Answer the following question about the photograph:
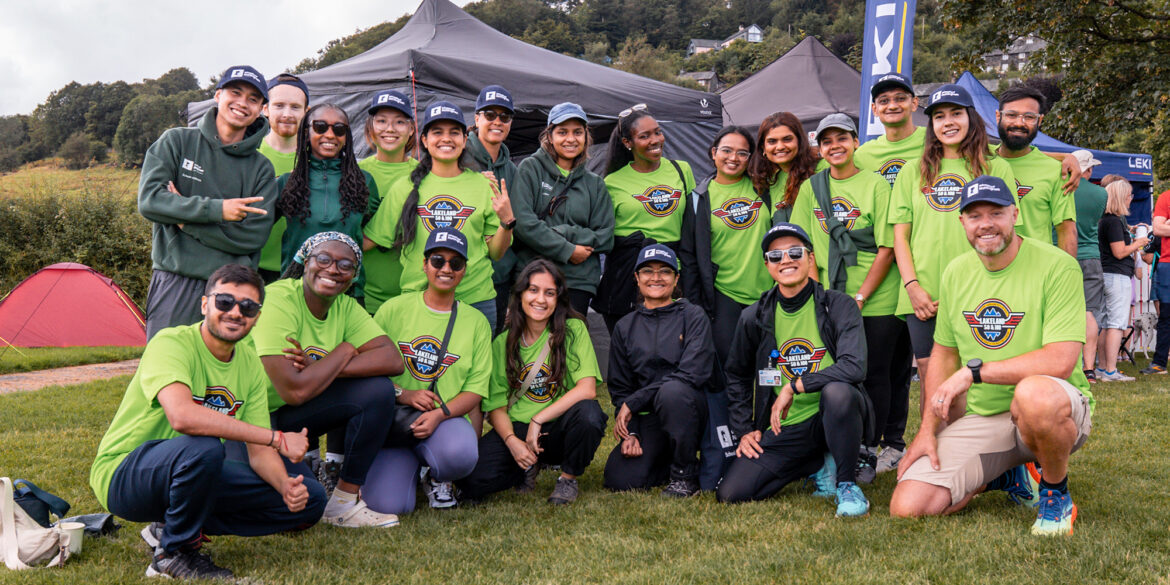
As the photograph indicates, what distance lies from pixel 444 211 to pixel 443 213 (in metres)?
0.01

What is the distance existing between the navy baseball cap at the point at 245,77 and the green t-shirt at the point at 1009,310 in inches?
131

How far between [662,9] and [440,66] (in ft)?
302

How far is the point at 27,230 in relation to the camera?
610 inches

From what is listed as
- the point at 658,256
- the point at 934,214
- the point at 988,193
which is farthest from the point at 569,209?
the point at 988,193

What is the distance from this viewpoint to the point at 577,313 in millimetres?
4492

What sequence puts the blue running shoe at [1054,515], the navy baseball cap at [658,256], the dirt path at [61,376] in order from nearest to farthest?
1. the blue running shoe at [1054,515]
2. the navy baseball cap at [658,256]
3. the dirt path at [61,376]

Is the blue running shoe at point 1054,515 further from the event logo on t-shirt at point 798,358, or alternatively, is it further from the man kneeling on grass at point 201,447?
the man kneeling on grass at point 201,447

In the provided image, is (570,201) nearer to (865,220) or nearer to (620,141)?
(620,141)

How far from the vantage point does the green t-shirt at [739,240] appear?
461 centimetres

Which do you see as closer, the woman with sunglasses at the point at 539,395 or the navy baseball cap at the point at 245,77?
the navy baseball cap at the point at 245,77

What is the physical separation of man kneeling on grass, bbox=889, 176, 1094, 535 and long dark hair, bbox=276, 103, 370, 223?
287 centimetres

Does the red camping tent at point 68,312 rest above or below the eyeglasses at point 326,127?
below

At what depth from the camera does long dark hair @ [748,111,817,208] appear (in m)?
4.62

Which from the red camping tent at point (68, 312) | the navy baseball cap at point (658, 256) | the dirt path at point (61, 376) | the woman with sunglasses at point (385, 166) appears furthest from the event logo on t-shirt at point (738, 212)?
the red camping tent at point (68, 312)
